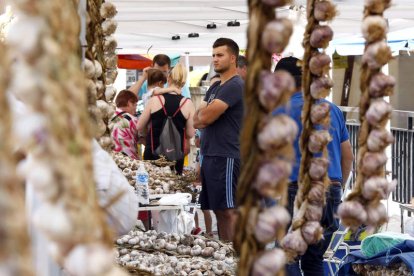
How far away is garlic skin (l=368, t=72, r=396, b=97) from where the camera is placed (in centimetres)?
182

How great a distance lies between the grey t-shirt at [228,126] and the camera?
4.95 meters

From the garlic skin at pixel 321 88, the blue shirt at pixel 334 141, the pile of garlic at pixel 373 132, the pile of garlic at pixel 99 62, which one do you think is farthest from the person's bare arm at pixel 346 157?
the pile of garlic at pixel 373 132

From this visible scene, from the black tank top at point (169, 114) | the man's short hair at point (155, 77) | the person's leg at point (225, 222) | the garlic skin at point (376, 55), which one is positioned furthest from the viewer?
the man's short hair at point (155, 77)

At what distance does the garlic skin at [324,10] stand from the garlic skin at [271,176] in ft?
2.35

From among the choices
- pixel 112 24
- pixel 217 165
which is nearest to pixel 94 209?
pixel 112 24

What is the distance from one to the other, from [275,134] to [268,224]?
155mm

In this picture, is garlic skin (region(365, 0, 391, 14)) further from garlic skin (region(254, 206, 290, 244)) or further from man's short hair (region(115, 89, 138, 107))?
man's short hair (region(115, 89, 138, 107))

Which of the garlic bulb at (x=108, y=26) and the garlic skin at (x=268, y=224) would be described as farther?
the garlic bulb at (x=108, y=26)

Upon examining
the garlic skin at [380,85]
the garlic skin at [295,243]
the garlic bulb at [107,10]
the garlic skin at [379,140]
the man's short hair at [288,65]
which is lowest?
the garlic skin at [295,243]

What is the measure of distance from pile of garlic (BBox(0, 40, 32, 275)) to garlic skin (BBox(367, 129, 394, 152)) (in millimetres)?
1053

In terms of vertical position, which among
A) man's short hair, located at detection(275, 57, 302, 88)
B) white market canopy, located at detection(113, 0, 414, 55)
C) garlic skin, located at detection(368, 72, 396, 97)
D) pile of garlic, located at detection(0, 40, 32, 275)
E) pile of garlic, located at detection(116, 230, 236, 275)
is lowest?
pile of garlic, located at detection(116, 230, 236, 275)

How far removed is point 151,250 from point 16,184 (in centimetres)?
307

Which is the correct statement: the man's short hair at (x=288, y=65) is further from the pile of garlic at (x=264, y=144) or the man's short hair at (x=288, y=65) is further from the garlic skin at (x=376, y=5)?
the pile of garlic at (x=264, y=144)

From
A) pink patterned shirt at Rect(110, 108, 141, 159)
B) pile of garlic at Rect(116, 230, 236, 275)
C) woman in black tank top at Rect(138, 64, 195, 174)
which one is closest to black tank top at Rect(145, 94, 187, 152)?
woman in black tank top at Rect(138, 64, 195, 174)
